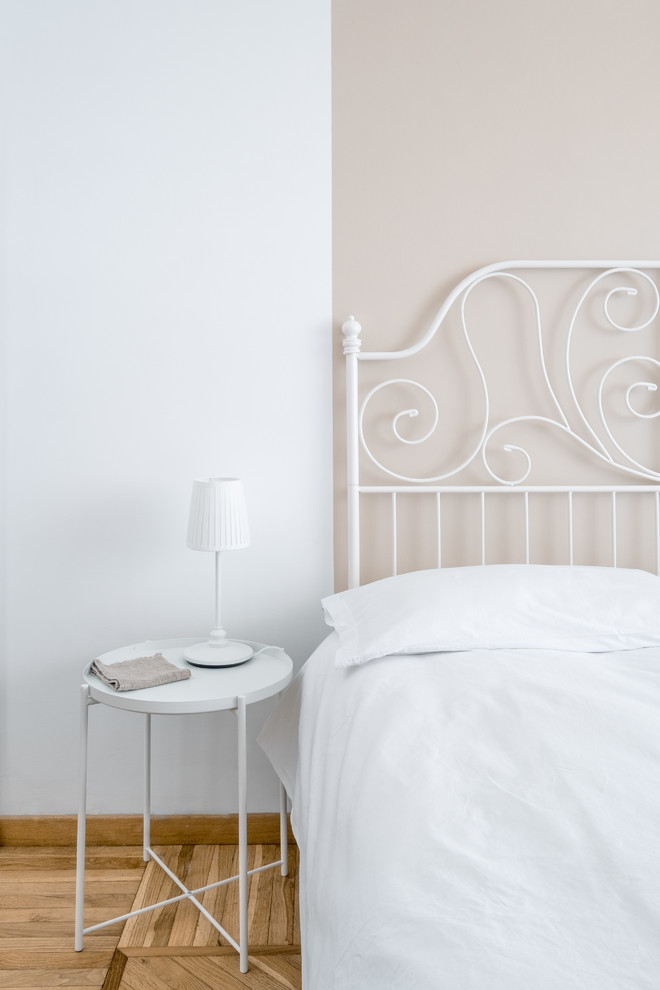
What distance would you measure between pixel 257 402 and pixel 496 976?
1551 mm

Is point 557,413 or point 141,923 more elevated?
point 557,413

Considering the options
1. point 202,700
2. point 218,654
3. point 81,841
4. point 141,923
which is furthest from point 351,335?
point 141,923

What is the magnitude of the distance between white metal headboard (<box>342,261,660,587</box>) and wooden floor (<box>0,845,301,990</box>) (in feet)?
2.72

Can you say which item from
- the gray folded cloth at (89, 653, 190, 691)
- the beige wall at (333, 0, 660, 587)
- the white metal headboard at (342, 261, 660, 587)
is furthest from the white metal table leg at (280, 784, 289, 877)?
the beige wall at (333, 0, 660, 587)

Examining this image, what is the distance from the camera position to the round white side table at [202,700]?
145 centimetres

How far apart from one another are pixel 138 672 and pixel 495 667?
31.7 inches

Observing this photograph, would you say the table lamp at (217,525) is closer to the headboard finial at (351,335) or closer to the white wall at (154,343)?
the white wall at (154,343)

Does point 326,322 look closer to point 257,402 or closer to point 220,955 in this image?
point 257,402

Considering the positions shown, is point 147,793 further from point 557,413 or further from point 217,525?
point 557,413

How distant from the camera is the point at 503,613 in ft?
4.85

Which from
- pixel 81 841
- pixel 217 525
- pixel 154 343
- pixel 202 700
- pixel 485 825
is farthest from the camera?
pixel 154 343

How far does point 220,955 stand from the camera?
1513 mm

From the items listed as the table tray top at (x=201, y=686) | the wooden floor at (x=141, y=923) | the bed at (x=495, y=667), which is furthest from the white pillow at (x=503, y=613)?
the wooden floor at (x=141, y=923)

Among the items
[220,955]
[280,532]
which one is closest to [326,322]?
[280,532]
